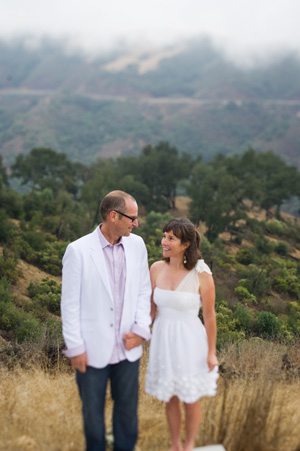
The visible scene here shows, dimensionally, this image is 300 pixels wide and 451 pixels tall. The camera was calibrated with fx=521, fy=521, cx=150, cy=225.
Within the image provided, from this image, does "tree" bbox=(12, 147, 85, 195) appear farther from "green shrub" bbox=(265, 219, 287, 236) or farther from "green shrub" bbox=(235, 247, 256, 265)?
"green shrub" bbox=(235, 247, 256, 265)

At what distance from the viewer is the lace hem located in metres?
3.40

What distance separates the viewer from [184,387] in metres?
3.40

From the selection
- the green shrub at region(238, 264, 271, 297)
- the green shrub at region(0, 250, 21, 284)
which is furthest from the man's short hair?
the green shrub at region(238, 264, 271, 297)

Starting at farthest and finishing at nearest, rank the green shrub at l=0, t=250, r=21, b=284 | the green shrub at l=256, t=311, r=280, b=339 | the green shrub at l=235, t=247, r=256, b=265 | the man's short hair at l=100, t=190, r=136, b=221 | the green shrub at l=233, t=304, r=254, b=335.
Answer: the green shrub at l=235, t=247, r=256, b=265
the green shrub at l=0, t=250, r=21, b=284
the green shrub at l=233, t=304, r=254, b=335
the green shrub at l=256, t=311, r=280, b=339
the man's short hair at l=100, t=190, r=136, b=221

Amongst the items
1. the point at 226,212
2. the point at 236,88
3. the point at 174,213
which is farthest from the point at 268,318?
the point at 236,88

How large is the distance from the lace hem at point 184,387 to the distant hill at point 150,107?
9122 centimetres

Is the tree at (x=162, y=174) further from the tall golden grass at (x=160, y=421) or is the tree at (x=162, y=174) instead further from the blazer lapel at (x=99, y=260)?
the blazer lapel at (x=99, y=260)

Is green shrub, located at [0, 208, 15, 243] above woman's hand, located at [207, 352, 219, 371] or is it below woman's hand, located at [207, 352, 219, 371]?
below

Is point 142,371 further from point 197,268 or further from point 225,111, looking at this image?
point 225,111

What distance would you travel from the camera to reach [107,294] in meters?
3.25

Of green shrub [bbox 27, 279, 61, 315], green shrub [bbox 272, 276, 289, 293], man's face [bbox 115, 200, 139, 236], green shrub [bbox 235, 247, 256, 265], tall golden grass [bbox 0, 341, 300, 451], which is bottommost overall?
green shrub [bbox 27, 279, 61, 315]

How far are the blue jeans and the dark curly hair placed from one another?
0.78 m

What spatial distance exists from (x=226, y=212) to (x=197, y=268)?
2873 cm

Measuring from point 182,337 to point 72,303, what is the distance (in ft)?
2.60
